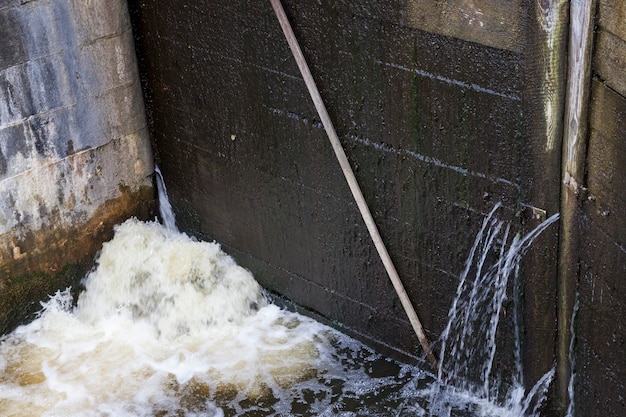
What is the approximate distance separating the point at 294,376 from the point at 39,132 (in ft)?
8.54

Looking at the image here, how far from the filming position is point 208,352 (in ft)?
21.6

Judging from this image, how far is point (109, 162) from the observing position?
23.6ft

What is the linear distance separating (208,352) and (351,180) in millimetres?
1711

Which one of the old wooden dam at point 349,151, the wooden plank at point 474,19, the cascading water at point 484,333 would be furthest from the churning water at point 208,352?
the wooden plank at point 474,19

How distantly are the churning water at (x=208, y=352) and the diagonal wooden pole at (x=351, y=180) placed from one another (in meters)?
0.21

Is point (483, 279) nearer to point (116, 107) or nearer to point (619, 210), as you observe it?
point (619, 210)

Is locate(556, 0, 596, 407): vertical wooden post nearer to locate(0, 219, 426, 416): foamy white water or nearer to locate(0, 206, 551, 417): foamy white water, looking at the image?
locate(0, 206, 551, 417): foamy white water

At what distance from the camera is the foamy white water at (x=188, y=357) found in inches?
237

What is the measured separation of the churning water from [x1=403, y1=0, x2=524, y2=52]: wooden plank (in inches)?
43.3

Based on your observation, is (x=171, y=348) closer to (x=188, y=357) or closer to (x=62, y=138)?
(x=188, y=357)

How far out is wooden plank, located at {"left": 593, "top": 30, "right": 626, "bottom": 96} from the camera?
4.33m

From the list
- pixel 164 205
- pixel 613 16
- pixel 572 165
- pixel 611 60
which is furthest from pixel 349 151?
pixel 164 205

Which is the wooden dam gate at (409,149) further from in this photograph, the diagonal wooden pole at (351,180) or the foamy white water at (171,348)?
the foamy white water at (171,348)

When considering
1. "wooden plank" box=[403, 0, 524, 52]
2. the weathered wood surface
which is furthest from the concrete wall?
the weathered wood surface
